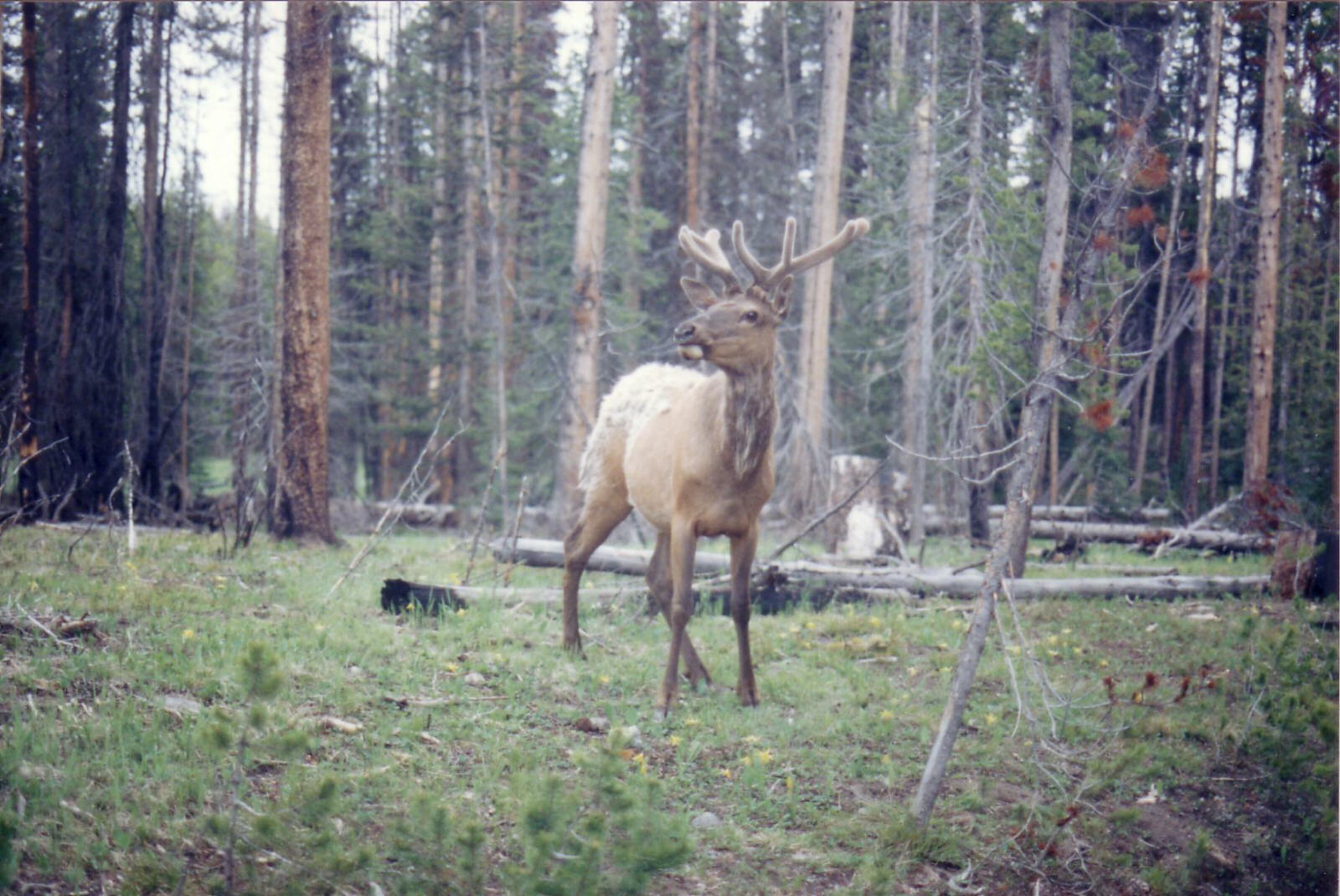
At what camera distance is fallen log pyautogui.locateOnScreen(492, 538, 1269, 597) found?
929cm

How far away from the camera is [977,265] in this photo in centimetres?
1374

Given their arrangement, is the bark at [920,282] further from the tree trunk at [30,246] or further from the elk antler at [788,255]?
the tree trunk at [30,246]

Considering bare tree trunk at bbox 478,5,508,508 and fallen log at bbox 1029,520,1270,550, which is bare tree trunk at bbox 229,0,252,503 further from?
fallen log at bbox 1029,520,1270,550

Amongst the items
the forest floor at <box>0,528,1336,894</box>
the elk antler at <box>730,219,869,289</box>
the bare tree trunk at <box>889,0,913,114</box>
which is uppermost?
the bare tree trunk at <box>889,0,913,114</box>

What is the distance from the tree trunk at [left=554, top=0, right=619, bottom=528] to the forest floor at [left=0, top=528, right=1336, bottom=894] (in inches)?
218

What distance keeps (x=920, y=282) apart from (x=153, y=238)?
12448 millimetres

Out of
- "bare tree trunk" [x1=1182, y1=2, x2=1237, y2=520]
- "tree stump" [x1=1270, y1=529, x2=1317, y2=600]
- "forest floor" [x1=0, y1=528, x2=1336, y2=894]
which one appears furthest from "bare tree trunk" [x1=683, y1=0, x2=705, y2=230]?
"forest floor" [x1=0, y1=528, x2=1336, y2=894]

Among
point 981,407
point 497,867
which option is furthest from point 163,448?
point 497,867

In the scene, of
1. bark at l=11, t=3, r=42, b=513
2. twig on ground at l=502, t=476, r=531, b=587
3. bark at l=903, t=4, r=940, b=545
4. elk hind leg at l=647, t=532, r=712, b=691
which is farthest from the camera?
bark at l=903, t=4, r=940, b=545

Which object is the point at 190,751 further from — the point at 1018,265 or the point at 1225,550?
the point at 1225,550

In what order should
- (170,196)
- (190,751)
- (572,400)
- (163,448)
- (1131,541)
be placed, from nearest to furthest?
(190,751)
(572,400)
(1131,541)
(163,448)
(170,196)

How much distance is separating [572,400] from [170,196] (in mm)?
10775

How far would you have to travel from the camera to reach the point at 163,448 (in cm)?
1582

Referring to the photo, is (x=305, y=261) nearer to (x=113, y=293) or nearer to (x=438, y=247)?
(x=113, y=293)
